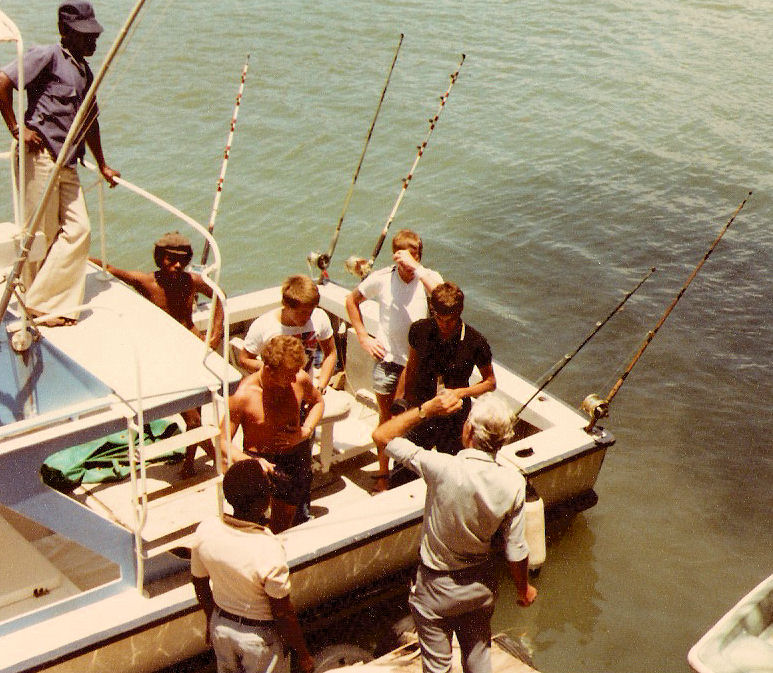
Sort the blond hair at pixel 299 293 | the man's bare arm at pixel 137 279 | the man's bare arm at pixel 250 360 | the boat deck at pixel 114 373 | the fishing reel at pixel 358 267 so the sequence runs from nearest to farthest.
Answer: the boat deck at pixel 114 373 → the blond hair at pixel 299 293 → the man's bare arm at pixel 250 360 → the man's bare arm at pixel 137 279 → the fishing reel at pixel 358 267

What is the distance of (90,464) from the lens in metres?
6.03

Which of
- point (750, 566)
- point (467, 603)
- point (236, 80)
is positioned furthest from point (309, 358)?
point (236, 80)

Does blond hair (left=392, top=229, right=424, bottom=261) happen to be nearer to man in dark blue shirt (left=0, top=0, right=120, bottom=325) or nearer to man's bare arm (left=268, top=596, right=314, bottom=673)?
man in dark blue shirt (left=0, top=0, right=120, bottom=325)

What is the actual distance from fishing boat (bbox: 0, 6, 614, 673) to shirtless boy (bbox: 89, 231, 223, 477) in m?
0.24

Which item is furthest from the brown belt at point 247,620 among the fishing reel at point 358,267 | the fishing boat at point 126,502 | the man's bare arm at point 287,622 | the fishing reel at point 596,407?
the fishing reel at point 358,267

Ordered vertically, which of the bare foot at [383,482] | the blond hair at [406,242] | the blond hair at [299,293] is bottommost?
the bare foot at [383,482]

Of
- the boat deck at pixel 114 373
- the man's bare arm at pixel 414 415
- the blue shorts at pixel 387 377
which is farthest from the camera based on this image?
the blue shorts at pixel 387 377

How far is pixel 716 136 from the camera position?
15.2 metres

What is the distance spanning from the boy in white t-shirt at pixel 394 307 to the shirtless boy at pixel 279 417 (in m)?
0.80

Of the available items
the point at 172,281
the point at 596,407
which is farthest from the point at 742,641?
the point at 172,281

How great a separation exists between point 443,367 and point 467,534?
63.1 inches

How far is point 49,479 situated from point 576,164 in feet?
34.6

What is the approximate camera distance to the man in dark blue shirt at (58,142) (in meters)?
4.90

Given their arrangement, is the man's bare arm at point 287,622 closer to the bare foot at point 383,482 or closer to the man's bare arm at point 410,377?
the man's bare arm at point 410,377
